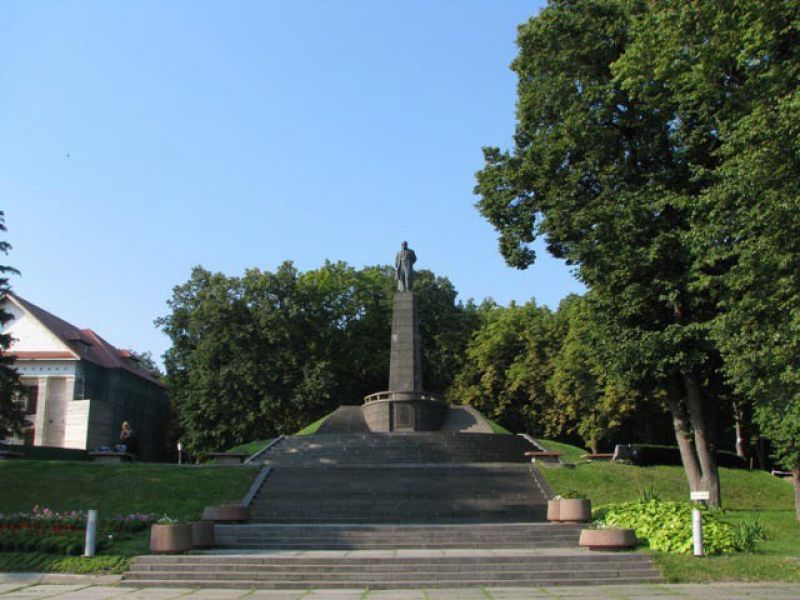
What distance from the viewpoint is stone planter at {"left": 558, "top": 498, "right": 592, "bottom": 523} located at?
16.6 metres

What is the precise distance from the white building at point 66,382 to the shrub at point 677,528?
37.0 metres

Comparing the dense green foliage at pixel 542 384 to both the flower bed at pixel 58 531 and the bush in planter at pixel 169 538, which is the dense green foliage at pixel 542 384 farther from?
the bush in planter at pixel 169 538

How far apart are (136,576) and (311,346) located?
3306 cm

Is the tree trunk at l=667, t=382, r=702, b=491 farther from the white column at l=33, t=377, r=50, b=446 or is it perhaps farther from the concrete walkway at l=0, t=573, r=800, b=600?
the white column at l=33, t=377, r=50, b=446

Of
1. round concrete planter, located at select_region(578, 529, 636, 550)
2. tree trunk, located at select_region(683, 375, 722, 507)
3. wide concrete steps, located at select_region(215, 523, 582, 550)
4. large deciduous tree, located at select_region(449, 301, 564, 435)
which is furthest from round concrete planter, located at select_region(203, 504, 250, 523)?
large deciduous tree, located at select_region(449, 301, 564, 435)

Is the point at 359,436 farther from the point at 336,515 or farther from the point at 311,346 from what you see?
the point at 311,346

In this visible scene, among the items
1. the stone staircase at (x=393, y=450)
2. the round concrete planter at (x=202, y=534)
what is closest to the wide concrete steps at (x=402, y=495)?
the stone staircase at (x=393, y=450)

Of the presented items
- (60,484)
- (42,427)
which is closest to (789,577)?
(60,484)

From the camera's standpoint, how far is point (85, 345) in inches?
2062

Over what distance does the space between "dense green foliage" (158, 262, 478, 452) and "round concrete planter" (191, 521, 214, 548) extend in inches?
1099

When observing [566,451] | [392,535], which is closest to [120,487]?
[392,535]

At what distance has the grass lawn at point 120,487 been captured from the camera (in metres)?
19.7

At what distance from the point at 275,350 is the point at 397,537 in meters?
30.5

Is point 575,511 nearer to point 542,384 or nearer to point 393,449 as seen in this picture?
point 393,449
